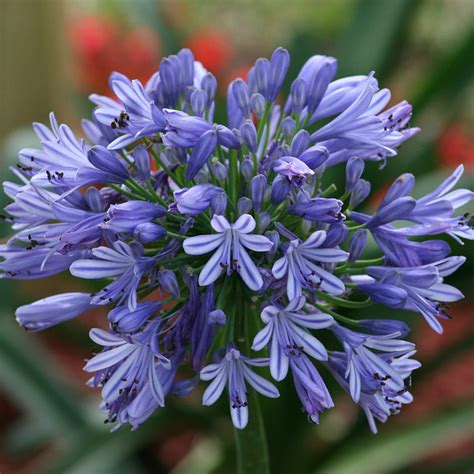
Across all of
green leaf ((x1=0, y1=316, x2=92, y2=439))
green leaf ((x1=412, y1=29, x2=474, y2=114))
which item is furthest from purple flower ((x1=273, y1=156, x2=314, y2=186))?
green leaf ((x1=412, y1=29, x2=474, y2=114))

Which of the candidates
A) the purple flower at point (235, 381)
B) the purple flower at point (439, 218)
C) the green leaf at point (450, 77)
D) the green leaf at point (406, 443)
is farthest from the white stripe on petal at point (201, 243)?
the green leaf at point (450, 77)

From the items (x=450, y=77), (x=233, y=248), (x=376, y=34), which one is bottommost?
(x=450, y=77)

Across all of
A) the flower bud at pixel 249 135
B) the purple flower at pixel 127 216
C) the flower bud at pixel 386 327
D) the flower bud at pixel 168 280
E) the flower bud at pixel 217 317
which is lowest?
the flower bud at pixel 386 327

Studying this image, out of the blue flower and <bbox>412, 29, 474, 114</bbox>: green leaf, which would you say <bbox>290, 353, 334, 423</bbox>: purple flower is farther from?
<bbox>412, 29, 474, 114</bbox>: green leaf

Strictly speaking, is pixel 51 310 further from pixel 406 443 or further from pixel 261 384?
pixel 406 443

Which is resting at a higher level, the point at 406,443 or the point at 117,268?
the point at 117,268

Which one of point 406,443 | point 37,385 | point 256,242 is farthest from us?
point 37,385

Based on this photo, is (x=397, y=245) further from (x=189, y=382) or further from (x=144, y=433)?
(x=144, y=433)

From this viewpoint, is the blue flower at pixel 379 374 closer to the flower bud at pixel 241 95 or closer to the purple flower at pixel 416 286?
the purple flower at pixel 416 286

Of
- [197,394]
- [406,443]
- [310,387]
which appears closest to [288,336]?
[310,387]
